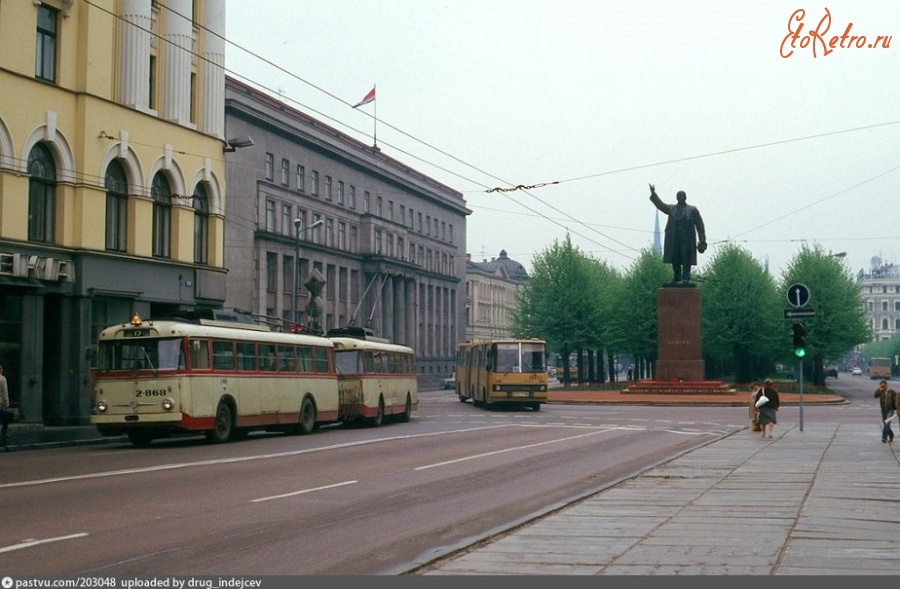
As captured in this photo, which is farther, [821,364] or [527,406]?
[821,364]

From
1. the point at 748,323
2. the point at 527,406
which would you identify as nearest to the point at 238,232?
the point at 527,406

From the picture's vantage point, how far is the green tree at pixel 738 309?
8200 centimetres

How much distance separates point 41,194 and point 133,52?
5808mm

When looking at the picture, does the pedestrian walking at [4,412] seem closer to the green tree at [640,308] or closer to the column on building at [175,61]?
the column on building at [175,61]

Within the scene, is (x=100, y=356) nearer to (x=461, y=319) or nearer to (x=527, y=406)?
(x=527, y=406)

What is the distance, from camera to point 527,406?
5147cm

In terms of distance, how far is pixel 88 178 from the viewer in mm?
34531

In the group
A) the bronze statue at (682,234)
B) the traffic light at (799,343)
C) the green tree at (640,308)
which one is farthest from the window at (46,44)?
the green tree at (640,308)

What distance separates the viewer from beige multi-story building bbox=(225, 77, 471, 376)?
7094 cm

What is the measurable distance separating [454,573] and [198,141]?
33645mm

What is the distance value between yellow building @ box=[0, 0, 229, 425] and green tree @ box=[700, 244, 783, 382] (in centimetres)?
4894

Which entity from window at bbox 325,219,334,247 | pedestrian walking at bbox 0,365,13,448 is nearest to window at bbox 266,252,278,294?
window at bbox 325,219,334,247

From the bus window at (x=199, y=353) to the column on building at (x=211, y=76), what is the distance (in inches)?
662

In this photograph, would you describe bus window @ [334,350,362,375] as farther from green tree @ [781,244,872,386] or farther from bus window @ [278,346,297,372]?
green tree @ [781,244,872,386]
